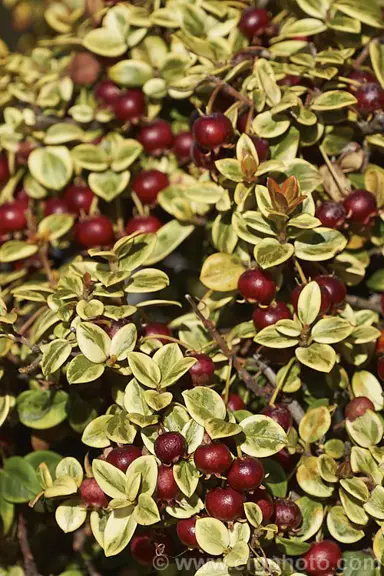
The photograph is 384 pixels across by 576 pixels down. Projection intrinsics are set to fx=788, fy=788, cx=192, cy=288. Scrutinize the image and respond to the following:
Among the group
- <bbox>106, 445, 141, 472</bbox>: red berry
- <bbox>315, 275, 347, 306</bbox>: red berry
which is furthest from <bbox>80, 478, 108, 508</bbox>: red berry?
<bbox>315, 275, 347, 306</bbox>: red berry

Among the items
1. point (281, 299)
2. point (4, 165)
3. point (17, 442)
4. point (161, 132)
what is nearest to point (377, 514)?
point (281, 299)

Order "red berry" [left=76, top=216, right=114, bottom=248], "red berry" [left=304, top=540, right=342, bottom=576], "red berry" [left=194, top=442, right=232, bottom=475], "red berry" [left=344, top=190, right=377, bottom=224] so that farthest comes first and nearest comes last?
"red berry" [left=76, top=216, right=114, bottom=248] → "red berry" [left=344, top=190, right=377, bottom=224] → "red berry" [left=304, top=540, right=342, bottom=576] → "red berry" [left=194, top=442, right=232, bottom=475]

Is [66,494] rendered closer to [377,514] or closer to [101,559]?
[101,559]

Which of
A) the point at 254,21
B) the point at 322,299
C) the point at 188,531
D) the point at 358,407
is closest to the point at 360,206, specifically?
the point at 322,299

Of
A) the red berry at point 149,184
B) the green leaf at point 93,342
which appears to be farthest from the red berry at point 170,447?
the red berry at point 149,184

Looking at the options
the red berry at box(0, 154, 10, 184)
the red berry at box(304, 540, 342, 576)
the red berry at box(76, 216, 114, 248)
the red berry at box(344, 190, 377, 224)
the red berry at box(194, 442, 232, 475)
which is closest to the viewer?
the red berry at box(194, 442, 232, 475)

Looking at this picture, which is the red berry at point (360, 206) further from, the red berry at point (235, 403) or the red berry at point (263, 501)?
the red berry at point (263, 501)

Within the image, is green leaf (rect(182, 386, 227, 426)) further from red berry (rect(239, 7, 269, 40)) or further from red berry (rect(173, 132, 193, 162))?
red berry (rect(239, 7, 269, 40))
